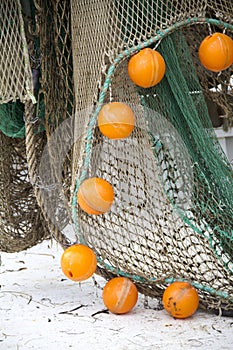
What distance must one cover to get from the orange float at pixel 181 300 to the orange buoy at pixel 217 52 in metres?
0.56

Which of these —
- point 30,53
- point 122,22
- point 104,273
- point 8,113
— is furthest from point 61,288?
point 122,22

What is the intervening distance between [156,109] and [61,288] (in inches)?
27.8

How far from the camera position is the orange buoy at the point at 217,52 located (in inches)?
66.1

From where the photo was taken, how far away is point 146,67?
1.61 metres

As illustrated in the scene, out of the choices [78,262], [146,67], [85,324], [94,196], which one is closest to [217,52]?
[146,67]

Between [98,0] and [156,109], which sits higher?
[98,0]

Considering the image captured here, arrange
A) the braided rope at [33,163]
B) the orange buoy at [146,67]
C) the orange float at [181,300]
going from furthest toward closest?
the braided rope at [33,163]
the orange float at [181,300]
the orange buoy at [146,67]

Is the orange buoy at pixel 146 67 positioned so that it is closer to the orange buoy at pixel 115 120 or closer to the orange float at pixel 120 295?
the orange buoy at pixel 115 120

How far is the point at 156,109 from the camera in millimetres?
1861

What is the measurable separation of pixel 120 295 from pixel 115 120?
0.48 metres

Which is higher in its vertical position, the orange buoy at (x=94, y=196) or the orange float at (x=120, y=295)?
the orange buoy at (x=94, y=196)

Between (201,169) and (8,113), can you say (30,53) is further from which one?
(201,169)

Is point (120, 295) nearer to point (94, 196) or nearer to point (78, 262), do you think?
point (78, 262)

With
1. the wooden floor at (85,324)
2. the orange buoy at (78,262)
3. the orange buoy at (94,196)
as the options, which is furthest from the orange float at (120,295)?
the orange buoy at (94,196)
